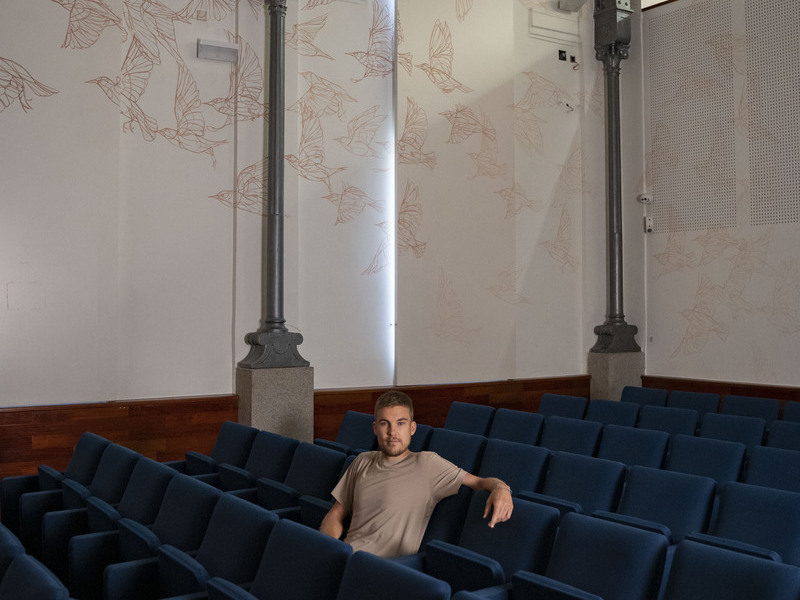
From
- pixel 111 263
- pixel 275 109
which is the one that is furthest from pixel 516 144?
pixel 111 263

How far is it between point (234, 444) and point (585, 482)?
2238 mm

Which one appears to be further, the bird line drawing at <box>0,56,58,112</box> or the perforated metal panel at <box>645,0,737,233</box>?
the perforated metal panel at <box>645,0,737,233</box>

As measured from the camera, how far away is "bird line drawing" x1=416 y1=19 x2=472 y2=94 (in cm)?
712

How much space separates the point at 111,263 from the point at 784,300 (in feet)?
18.7

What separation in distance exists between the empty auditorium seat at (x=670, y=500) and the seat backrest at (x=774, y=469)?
852 millimetres

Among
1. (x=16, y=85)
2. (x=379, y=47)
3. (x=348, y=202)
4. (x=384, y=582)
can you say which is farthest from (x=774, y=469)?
(x=16, y=85)

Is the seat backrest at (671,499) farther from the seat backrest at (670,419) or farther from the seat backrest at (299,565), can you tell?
the seat backrest at (670,419)

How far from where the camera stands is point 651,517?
3270 millimetres

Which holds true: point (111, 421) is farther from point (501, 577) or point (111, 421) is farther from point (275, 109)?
point (501, 577)

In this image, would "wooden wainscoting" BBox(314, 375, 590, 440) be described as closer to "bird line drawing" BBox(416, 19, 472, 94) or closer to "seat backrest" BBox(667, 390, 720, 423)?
"seat backrest" BBox(667, 390, 720, 423)

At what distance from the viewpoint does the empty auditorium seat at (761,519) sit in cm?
282

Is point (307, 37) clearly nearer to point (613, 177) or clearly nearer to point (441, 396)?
point (441, 396)

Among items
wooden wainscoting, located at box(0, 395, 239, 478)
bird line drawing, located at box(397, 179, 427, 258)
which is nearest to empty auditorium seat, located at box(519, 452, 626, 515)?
wooden wainscoting, located at box(0, 395, 239, 478)

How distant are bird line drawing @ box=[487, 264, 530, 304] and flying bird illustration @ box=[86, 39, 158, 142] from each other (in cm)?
343
